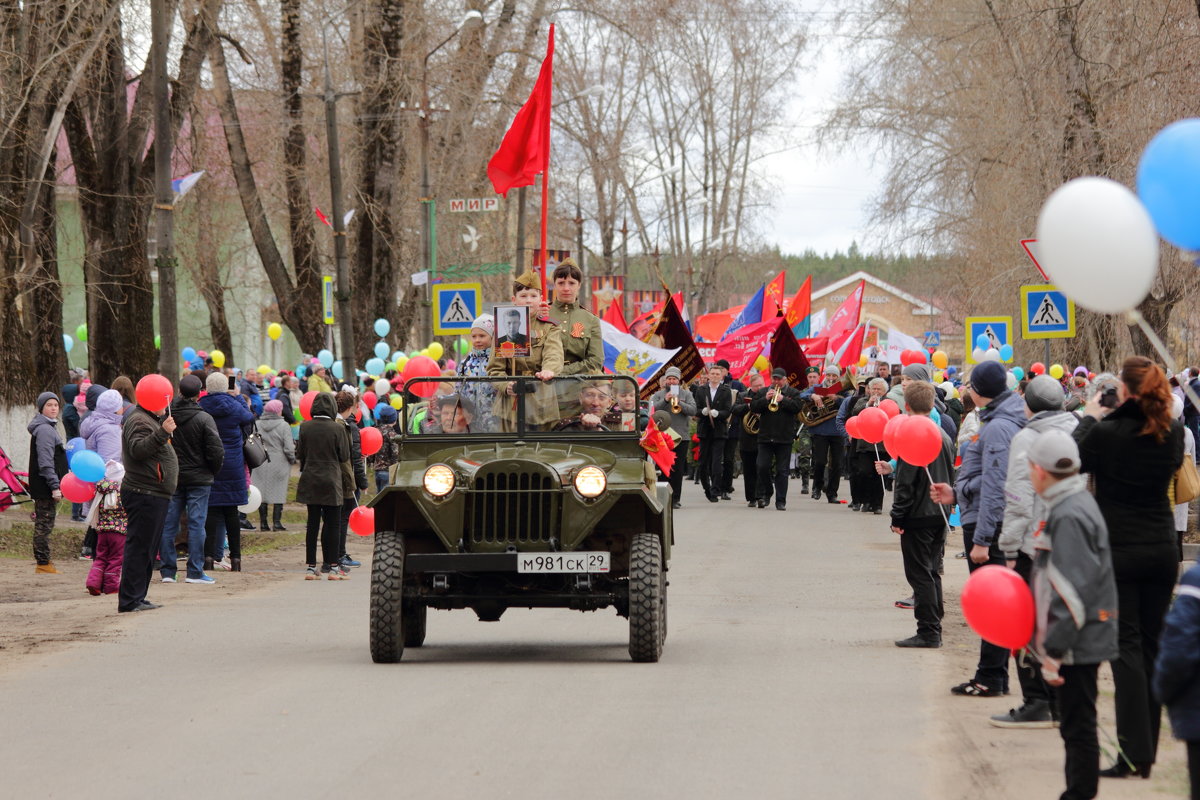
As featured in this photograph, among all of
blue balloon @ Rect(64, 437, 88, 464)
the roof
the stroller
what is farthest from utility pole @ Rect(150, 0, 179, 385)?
the roof

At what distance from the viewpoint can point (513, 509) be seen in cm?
1067

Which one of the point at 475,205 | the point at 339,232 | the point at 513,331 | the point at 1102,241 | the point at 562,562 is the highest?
the point at 475,205

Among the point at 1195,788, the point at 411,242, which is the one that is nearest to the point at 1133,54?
the point at 1195,788

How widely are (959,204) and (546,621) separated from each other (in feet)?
84.9

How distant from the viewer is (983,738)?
27.7 ft

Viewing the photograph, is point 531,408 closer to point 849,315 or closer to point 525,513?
point 525,513

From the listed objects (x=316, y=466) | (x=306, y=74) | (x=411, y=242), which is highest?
(x=306, y=74)

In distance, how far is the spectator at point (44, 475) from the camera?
17.0 m

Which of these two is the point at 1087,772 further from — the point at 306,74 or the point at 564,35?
the point at 564,35

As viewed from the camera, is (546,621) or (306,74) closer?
(546,621)

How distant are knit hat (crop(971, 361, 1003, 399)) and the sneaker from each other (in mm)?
1782

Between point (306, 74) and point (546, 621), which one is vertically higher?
point (306, 74)

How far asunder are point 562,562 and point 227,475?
24.6 feet

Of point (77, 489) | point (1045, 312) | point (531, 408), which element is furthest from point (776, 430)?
point (531, 408)
